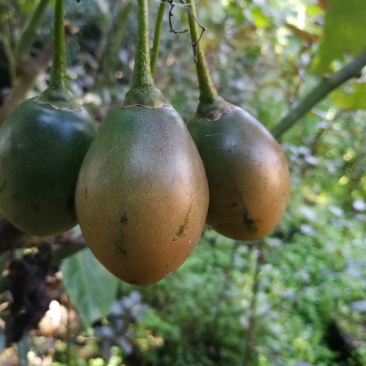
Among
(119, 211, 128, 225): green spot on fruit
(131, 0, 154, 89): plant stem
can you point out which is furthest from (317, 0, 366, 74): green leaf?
(119, 211, 128, 225): green spot on fruit

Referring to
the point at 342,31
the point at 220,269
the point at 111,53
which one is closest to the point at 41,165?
the point at 342,31

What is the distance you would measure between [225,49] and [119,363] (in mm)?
1400

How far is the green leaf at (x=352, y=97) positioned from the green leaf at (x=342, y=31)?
0.32 feet

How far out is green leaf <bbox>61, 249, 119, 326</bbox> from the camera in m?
1.12

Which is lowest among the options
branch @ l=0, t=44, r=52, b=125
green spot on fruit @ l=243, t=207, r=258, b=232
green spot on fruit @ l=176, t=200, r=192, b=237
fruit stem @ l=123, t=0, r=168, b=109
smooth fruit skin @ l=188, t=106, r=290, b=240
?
branch @ l=0, t=44, r=52, b=125

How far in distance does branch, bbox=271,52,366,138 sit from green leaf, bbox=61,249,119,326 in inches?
22.6

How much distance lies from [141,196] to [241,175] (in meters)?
0.15

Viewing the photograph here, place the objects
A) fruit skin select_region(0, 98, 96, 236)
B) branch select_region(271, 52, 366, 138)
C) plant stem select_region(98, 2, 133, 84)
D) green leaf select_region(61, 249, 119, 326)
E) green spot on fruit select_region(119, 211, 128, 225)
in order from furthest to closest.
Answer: plant stem select_region(98, 2, 133, 84) < green leaf select_region(61, 249, 119, 326) < branch select_region(271, 52, 366, 138) < fruit skin select_region(0, 98, 96, 236) < green spot on fruit select_region(119, 211, 128, 225)

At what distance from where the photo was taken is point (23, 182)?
0.50 m

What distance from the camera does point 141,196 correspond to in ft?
1.30

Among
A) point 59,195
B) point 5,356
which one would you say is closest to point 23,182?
point 59,195

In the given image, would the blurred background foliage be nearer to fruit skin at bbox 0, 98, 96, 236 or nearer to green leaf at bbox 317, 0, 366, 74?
green leaf at bbox 317, 0, 366, 74

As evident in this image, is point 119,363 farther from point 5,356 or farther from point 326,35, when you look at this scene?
point 326,35

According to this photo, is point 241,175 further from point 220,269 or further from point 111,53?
point 220,269
